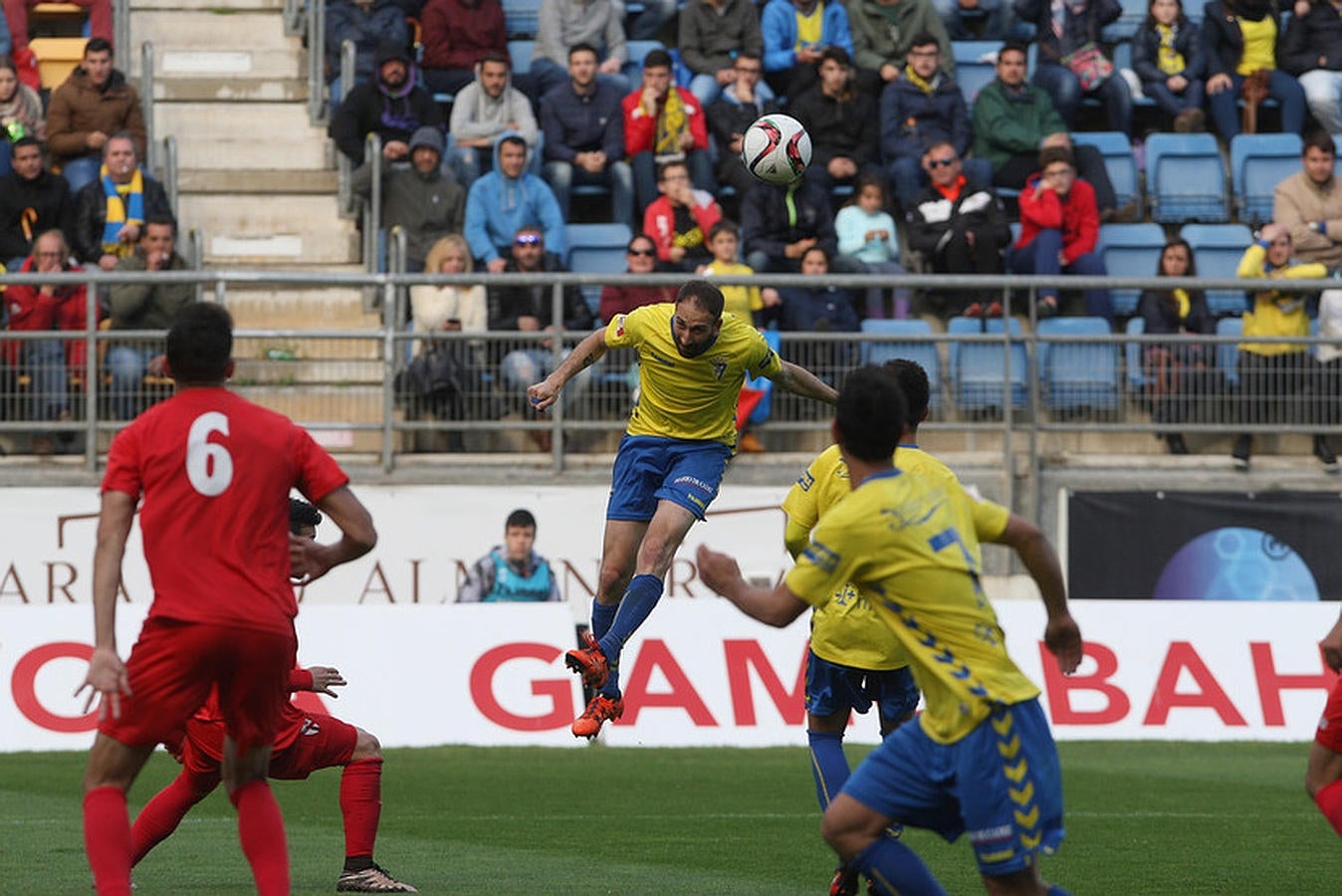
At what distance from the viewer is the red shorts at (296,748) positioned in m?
8.76

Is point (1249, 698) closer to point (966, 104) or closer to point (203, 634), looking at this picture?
point (966, 104)

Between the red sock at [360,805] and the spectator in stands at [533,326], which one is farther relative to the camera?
the spectator in stands at [533,326]

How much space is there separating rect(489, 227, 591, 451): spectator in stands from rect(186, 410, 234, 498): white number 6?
10710mm

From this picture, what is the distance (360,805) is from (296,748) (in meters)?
0.40

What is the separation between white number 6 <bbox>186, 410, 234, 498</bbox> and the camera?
6.77 m

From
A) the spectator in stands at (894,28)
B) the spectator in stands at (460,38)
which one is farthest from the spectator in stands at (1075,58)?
the spectator in stands at (460,38)

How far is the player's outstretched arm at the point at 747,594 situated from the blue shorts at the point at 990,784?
1.70 feet

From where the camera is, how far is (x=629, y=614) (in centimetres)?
1091

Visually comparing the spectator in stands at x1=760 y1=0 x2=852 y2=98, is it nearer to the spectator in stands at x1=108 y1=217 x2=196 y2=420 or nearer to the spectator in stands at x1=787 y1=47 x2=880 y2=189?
the spectator in stands at x1=787 y1=47 x2=880 y2=189

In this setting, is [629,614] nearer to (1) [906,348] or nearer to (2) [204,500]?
(2) [204,500]

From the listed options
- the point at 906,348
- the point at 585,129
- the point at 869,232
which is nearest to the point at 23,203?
the point at 585,129

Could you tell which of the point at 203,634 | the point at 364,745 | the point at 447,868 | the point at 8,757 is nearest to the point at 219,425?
the point at 203,634

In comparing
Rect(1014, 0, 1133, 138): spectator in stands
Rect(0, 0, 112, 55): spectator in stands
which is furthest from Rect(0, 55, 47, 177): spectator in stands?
Rect(1014, 0, 1133, 138): spectator in stands

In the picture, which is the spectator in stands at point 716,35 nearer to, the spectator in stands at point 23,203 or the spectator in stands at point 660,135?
the spectator in stands at point 660,135
